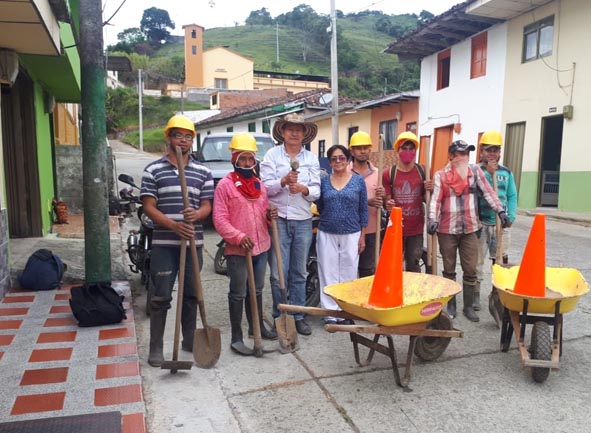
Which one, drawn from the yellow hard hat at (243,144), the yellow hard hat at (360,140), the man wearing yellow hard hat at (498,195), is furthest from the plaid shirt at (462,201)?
the yellow hard hat at (243,144)

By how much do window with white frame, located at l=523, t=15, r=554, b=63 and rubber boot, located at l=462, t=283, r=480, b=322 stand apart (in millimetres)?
10727

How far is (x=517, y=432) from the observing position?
111 inches

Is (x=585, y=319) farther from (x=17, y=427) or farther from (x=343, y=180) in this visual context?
(x=17, y=427)

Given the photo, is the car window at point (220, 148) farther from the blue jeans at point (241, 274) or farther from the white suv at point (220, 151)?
the blue jeans at point (241, 274)

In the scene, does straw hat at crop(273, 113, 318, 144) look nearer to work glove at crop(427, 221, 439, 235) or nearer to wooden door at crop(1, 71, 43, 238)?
work glove at crop(427, 221, 439, 235)

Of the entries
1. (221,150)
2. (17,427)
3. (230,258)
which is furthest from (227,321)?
(221,150)

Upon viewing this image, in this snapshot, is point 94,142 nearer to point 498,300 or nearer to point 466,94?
point 498,300

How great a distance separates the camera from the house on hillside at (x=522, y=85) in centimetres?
1217

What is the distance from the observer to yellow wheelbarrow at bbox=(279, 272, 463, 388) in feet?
10.3

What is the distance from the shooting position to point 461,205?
4637 millimetres

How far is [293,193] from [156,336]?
157 centimetres

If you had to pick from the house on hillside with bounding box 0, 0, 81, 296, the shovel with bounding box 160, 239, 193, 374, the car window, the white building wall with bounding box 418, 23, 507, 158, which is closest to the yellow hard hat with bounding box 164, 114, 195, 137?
the shovel with bounding box 160, 239, 193, 374

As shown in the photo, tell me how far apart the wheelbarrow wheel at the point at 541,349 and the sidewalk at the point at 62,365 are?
262 cm

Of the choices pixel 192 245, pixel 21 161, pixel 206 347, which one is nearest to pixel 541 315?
pixel 206 347
